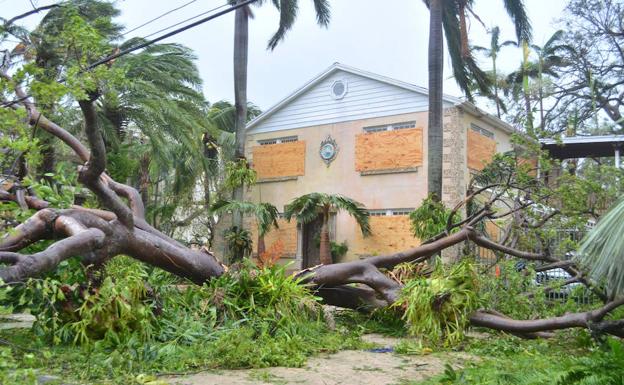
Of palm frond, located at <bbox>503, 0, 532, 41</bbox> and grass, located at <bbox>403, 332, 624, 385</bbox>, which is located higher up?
palm frond, located at <bbox>503, 0, 532, 41</bbox>

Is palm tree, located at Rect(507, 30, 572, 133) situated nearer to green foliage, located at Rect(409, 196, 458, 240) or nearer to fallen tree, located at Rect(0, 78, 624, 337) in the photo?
green foliage, located at Rect(409, 196, 458, 240)

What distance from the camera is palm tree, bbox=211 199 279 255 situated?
1769 cm

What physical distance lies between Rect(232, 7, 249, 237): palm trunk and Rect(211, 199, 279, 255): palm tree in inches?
36.0

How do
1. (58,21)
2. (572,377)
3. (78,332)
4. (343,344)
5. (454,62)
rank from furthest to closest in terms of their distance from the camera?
(454,62) → (58,21) → (343,344) → (78,332) → (572,377)

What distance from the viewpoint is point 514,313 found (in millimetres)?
8516

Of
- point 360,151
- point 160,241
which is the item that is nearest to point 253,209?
point 360,151

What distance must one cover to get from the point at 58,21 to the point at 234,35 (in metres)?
7.15

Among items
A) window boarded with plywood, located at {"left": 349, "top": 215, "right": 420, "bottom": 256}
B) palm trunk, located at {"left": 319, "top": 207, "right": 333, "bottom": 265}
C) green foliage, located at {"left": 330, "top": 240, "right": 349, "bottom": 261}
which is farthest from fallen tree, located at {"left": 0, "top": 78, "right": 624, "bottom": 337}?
green foliage, located at {"left": 330, "top": 240, "right": 349, "bottom": 261}

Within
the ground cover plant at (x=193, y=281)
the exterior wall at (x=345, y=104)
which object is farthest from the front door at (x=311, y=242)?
the ground cover plant at (x=193, y=281)

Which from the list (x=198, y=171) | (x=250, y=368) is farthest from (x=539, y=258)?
(x=198, y=171)

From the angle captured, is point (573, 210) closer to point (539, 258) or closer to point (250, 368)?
point (539, 258)

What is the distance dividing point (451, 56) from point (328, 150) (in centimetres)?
510

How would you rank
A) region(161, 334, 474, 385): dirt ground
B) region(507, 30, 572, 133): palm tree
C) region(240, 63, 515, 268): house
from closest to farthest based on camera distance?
region(161, 334, 474, 385): dirt ground, region(240, 63, 515, 268): house, region(507, 30, 572, 133): palm tree

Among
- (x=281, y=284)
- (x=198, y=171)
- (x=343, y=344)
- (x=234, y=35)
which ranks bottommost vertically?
(x=343, y=344)
